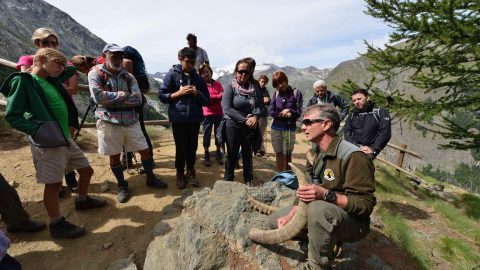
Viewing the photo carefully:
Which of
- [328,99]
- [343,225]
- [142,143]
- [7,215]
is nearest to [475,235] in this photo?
[328,99]

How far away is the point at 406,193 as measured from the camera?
9.20m

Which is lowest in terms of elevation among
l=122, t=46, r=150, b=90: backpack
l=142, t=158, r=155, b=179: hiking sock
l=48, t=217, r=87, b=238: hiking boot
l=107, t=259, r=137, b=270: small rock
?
l=107, t=259, r=137, b=270: small rock

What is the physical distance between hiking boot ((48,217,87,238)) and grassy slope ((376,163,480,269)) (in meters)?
5.83

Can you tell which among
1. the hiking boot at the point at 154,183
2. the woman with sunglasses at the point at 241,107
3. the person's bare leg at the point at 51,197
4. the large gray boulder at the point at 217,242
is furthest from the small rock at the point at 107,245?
the woman with sunglasses at the point at 241,107

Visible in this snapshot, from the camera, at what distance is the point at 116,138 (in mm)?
4594

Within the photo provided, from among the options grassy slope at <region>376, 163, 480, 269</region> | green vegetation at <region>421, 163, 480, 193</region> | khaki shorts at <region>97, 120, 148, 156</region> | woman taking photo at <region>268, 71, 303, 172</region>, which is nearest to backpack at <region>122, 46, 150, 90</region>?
khaki shorts at <region>97, 120, 148, 156</region>

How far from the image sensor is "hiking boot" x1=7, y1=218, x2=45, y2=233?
4.01 meters

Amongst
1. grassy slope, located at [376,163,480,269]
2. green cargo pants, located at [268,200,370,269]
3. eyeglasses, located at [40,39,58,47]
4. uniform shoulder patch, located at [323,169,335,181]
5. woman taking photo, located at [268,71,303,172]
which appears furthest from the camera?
woman taking photo, located at [268,71,303,172]

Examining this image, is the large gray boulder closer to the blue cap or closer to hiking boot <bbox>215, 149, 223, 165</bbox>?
the blue cap

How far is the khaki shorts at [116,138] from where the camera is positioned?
452 cm

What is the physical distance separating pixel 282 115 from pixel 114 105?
327 centimetres

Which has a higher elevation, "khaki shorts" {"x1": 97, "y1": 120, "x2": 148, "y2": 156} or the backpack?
the backpack

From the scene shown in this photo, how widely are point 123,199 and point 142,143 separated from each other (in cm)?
107

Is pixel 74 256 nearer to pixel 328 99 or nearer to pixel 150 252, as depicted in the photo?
pixel 150 252
